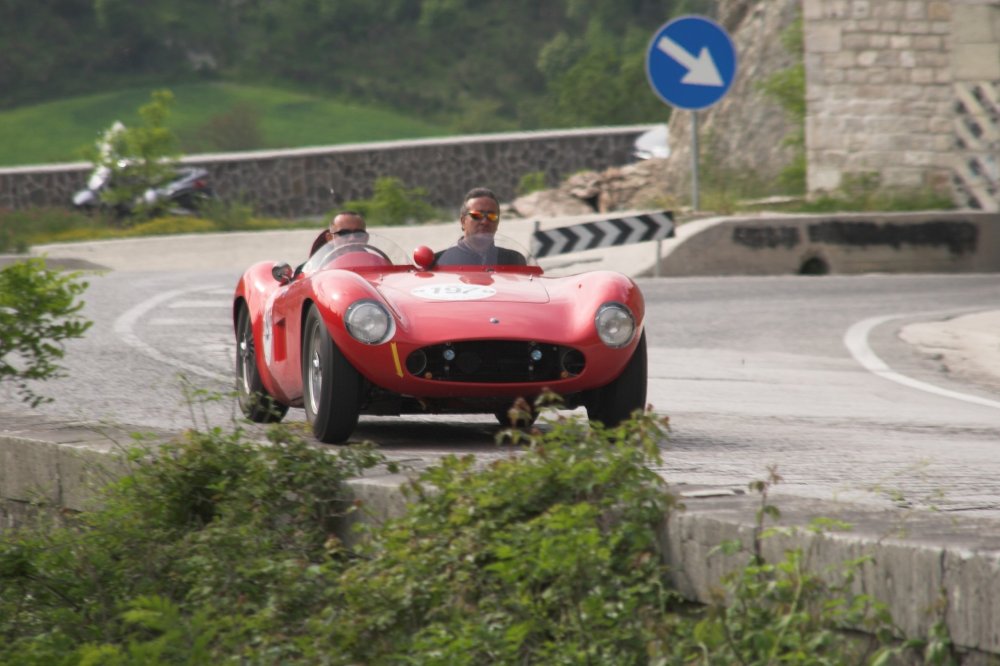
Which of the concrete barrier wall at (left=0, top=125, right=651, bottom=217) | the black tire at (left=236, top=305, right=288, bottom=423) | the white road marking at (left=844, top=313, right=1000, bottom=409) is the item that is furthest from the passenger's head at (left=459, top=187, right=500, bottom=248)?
the concrete barrier wall at (left=0, top=125, right=651, bottom=217)

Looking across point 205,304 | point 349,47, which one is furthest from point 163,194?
point 349,47

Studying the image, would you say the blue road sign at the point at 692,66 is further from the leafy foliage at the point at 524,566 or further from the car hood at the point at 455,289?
the leafy foliage at the point at 524,566

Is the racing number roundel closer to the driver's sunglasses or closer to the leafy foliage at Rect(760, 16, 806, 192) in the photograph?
the driver's sunglasses

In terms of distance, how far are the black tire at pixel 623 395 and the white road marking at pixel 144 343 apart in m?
3.92

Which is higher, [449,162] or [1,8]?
[1,8]

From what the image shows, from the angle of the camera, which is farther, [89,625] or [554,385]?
[554,385]

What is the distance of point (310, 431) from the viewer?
25.0 feet

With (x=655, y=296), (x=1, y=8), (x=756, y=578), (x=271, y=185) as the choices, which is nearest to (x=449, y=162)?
(x=271, y=185)

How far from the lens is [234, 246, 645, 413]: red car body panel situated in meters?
7.31

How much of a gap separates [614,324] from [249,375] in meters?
2.56

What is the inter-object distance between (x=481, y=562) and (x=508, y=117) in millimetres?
75837

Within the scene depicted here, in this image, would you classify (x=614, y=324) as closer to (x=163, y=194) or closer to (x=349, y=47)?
(x=163, y=194)

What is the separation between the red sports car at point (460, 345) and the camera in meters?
7.32

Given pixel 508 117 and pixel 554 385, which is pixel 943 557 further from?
pixel 508 117
